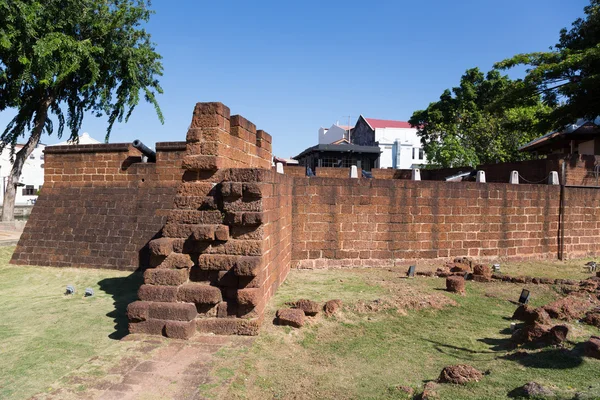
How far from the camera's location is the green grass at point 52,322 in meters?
4.46

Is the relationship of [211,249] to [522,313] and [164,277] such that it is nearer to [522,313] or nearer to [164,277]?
[164,277]

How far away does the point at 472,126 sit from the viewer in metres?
26.2

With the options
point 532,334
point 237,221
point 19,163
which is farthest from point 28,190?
point 532,334

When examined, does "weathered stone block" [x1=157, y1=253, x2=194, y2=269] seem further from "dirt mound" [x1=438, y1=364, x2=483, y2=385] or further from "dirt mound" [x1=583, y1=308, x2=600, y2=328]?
"dirt mound" [x1=583, y1=308, x2=600, y2=328]

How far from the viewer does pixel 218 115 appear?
5703 mm

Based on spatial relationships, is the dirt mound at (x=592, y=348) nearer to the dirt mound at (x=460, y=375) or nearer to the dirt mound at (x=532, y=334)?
the dirt mound at (x=532, y=334)

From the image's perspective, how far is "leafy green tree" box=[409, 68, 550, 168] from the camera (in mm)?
23578

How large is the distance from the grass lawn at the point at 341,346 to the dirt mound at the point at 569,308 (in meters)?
0.28

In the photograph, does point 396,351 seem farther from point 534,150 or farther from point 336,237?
point 534,150

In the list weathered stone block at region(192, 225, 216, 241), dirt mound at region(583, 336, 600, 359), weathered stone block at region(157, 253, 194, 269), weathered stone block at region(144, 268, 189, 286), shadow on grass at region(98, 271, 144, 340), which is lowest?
shadow on grass at region(98, 271, 144, 340)

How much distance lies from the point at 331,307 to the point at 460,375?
2.50 m

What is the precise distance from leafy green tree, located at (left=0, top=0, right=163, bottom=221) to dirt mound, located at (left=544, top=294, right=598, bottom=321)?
17.2 m

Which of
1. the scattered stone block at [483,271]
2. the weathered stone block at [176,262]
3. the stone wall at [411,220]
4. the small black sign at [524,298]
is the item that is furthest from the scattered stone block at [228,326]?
the scattered stone block at [483,271]

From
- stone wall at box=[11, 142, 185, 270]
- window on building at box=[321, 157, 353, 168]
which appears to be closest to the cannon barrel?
stone wall at box=[11, 142, 185, 270]
